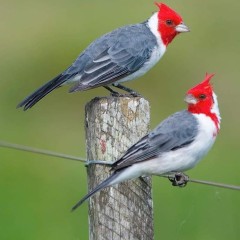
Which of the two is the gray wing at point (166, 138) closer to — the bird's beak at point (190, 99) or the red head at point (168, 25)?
the bird's beak at point (190, 99)

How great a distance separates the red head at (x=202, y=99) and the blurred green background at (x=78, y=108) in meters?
2.93

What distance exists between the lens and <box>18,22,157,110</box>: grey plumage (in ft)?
31.9

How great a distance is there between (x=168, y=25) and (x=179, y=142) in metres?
2.16

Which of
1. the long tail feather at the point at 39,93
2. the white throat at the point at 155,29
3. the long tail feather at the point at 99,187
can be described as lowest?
the long tail feather at the point at 99,187

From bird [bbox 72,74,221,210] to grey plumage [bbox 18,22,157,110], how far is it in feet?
3.38

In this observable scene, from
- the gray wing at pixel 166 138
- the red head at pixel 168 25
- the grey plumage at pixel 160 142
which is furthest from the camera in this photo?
the red head at pixel 168 25

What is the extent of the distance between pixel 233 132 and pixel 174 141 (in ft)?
20.7

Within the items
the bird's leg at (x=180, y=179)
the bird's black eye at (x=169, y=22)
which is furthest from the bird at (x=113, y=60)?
the bird's leg at (x=180, y=179)

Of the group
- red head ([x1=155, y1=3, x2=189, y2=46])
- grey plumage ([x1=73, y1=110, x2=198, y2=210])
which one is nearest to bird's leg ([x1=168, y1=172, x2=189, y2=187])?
Result: grey plumage ([x1=73, y1=110, x2=198, y2=210])

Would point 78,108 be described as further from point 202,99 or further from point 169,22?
point 202,99

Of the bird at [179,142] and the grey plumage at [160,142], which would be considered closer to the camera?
the grey plumage at [160,142]

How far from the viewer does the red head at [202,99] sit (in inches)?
348

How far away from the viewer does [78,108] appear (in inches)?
615

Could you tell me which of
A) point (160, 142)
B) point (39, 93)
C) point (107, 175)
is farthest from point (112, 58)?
point (107, 175)
